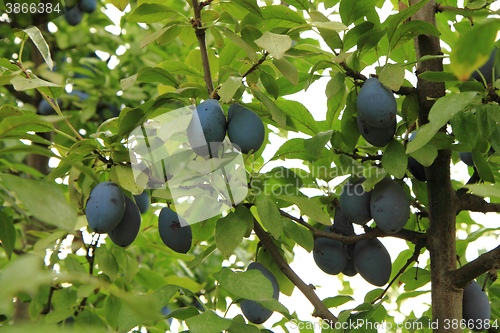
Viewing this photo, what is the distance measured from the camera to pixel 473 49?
10.2 inches

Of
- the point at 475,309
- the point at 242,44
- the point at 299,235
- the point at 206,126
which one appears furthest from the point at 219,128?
the point at 475,309

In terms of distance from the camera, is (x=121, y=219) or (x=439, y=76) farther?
(x=121, y=219)

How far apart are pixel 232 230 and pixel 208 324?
0.14 meters

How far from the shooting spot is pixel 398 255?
997mm

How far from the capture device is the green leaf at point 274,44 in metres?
0.56

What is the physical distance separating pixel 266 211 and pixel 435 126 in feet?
0.88

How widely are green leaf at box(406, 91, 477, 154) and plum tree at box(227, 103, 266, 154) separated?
0.72 feet

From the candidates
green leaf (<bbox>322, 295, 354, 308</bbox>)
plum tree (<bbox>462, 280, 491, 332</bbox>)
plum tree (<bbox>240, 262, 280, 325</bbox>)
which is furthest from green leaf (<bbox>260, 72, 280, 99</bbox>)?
plum tree (<bbox>462, 280, 491, 332</bbox>)

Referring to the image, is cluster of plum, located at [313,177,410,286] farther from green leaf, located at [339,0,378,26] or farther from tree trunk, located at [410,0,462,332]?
green leaf, located at [339,0,378,26]

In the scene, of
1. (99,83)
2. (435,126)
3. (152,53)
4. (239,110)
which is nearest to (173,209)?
(239,110)

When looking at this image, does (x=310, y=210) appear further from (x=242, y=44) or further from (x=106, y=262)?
(x=106, y=262)

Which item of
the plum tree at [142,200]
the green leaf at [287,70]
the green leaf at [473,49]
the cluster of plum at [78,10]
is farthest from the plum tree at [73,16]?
the green leaf at [473,49]

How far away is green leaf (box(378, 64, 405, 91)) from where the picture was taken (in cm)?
64

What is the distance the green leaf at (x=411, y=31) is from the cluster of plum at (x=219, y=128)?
282 millimetres
